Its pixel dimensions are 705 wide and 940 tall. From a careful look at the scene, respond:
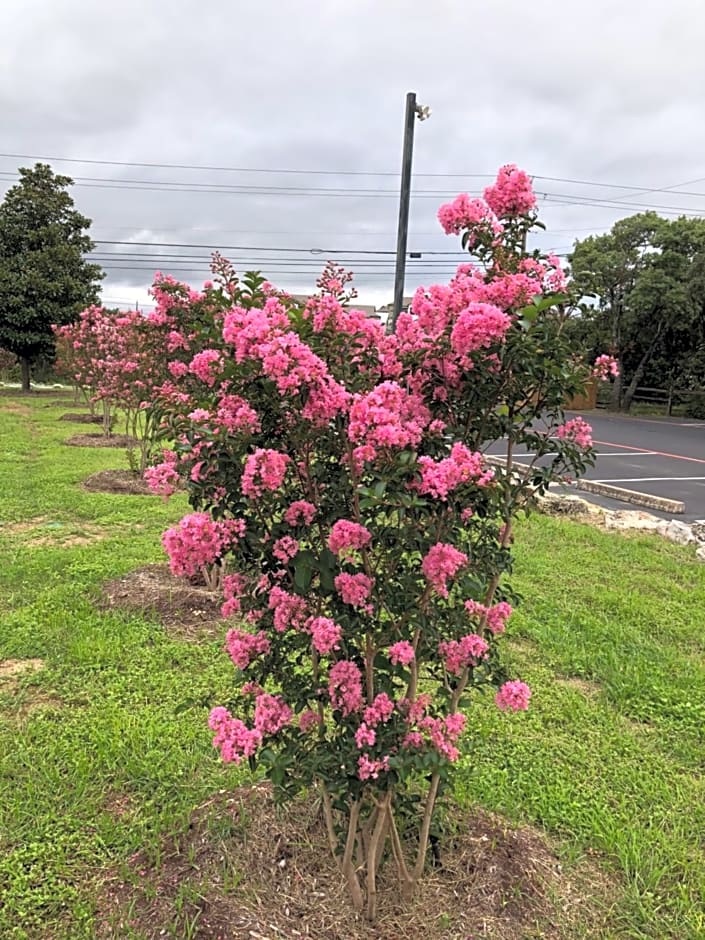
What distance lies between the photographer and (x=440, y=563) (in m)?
1.48

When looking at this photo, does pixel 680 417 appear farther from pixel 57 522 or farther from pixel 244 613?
Result: pixel 244 613

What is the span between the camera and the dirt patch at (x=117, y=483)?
7258 mm

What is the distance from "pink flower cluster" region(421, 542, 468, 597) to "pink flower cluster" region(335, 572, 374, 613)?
0.44 ft

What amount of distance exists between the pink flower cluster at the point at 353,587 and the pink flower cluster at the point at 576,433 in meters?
0.64

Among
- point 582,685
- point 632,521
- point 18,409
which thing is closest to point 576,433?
point 582,685

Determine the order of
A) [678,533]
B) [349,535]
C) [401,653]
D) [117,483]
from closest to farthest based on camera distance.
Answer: [349,535] < [401,653] < [678,533] < [117,483]

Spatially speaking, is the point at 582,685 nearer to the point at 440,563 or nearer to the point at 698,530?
the point at 440,563

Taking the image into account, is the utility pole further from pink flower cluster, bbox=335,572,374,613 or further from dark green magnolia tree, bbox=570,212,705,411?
dark green magnolia tree, bbox=570,212,705,411

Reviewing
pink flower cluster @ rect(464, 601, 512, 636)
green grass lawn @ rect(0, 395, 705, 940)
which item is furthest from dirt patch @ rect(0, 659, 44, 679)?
pink flower cluster @ rect(464, 601, 512, 636)

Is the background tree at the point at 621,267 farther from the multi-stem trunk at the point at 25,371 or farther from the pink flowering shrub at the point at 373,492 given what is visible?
the pink flowering shrub at the point at 373,492

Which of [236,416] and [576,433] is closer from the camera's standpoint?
[236,416]

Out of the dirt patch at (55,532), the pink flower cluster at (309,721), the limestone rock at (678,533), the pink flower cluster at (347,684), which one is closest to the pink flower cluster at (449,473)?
the pink flower cluster at (347,684)

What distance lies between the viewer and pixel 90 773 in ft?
8.09

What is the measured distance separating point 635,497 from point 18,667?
22.6 ft
